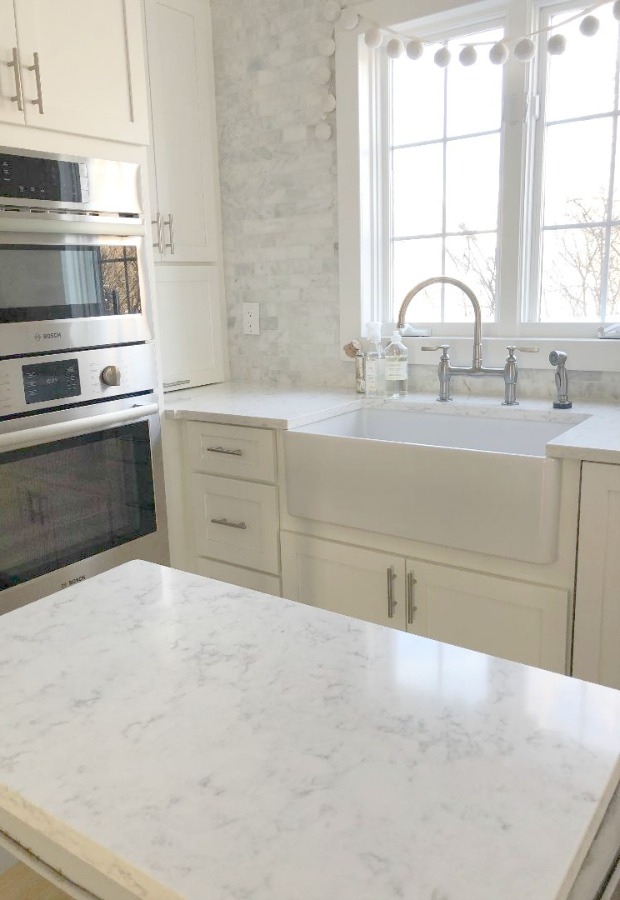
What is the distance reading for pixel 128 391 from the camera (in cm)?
232

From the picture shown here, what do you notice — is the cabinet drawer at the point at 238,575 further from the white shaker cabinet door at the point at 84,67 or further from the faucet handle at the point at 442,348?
the white shaker cabinet door at the point at 84,67

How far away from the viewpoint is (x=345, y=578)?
2242 millimetres

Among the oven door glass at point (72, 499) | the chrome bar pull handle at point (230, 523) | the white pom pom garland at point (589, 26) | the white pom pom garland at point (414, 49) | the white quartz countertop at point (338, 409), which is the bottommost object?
the chrome bar pull handle at point (230, 523)

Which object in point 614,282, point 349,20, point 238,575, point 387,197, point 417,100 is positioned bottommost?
point 238,575

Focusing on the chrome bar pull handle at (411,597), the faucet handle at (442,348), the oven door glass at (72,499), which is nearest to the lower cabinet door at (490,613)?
the chrome bar pull handle at (411,597)

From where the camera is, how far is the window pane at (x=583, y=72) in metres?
2.28

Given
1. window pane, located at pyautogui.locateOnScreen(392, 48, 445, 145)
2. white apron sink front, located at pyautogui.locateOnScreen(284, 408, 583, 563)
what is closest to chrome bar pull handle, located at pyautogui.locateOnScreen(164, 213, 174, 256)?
window pane, located at pyautogui.locateOnScreen(392, 48, 445, 145)

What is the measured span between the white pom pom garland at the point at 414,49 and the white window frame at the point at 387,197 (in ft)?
0.30

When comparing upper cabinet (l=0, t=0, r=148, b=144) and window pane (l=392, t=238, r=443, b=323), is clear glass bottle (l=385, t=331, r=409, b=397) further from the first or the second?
upper cabinet (l=0, t=0, r=148, b=144)

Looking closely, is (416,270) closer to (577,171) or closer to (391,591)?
(577,171)

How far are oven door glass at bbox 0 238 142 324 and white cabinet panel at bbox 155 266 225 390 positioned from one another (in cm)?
59

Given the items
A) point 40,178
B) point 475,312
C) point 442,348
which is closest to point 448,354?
point 442,348

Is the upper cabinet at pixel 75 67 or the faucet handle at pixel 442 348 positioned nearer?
the upper cabinet at pixel 75 67

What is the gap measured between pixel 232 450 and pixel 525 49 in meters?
1.51
